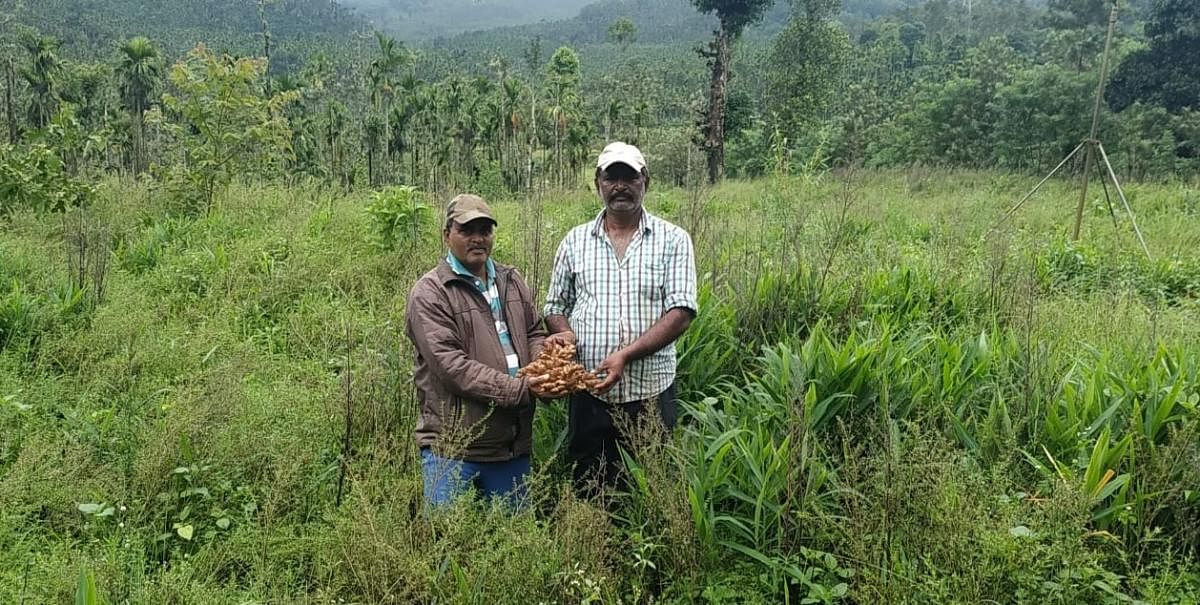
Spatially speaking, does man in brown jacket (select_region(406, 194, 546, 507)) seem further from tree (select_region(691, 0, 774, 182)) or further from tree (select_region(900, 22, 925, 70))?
tree (select_region(900, 22, 925, 70))

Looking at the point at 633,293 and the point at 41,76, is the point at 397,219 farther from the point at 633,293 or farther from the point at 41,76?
the point at 41,76

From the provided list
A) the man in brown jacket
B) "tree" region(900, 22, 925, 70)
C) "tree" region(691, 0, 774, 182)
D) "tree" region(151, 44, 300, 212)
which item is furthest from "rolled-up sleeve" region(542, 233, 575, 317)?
"tree" region(900, 22, 925, 70)

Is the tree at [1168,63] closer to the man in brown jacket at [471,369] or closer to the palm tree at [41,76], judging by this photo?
the man in brown jacket at [471,369]

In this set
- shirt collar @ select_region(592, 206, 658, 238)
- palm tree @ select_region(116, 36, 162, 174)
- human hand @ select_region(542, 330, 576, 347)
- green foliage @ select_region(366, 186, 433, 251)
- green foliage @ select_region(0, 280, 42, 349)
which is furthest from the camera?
palm tree @ select_region(116, 36, 162, 174)

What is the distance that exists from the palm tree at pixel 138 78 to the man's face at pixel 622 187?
3287 centimetres

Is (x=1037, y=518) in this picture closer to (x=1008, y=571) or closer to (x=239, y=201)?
(x=1008, y=571)

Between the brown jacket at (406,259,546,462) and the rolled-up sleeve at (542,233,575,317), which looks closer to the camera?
the brown jacket at (406,259,546,462)

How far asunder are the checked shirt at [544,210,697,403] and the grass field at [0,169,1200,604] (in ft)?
0.92

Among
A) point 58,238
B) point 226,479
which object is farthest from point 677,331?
point 58,238

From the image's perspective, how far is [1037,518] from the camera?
2262 mm

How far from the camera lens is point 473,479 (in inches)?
104

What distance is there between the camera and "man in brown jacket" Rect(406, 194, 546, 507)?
2.50m

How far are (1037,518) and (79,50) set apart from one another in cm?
8815

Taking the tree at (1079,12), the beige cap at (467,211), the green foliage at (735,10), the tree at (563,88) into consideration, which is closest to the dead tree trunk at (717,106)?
the green foliage at (735,10)
